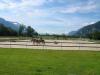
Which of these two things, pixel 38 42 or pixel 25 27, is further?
pixel 25 27

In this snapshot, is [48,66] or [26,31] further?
[26,31]

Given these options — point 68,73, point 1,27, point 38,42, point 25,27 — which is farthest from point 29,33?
point 68,73

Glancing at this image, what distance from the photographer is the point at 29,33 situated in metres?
163

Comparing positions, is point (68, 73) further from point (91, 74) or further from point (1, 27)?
point (1, 27)

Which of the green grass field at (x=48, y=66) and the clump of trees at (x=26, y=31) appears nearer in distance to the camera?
the green grass field at (x=48, y=66)

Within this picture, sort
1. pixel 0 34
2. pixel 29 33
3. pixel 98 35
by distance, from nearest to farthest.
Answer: pixel 98 35 → pixel 0 34 → pixel 29 33

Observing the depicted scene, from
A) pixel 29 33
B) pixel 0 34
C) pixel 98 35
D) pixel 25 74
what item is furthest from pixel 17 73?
pixel 29 33

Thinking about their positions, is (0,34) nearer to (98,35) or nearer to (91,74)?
(98,35)

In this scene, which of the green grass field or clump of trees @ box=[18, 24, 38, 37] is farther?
clump of trees @ box=[18, 24, 38, 37]

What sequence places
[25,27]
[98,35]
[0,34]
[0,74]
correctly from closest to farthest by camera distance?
[0,74] < [98,35] < [0,34] < [25,27]

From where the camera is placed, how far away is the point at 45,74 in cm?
1099

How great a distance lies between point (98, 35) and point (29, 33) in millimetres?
61439

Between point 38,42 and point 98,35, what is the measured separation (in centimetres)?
6401

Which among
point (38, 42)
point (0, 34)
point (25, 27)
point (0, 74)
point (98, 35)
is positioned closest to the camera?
point (0, 74)
